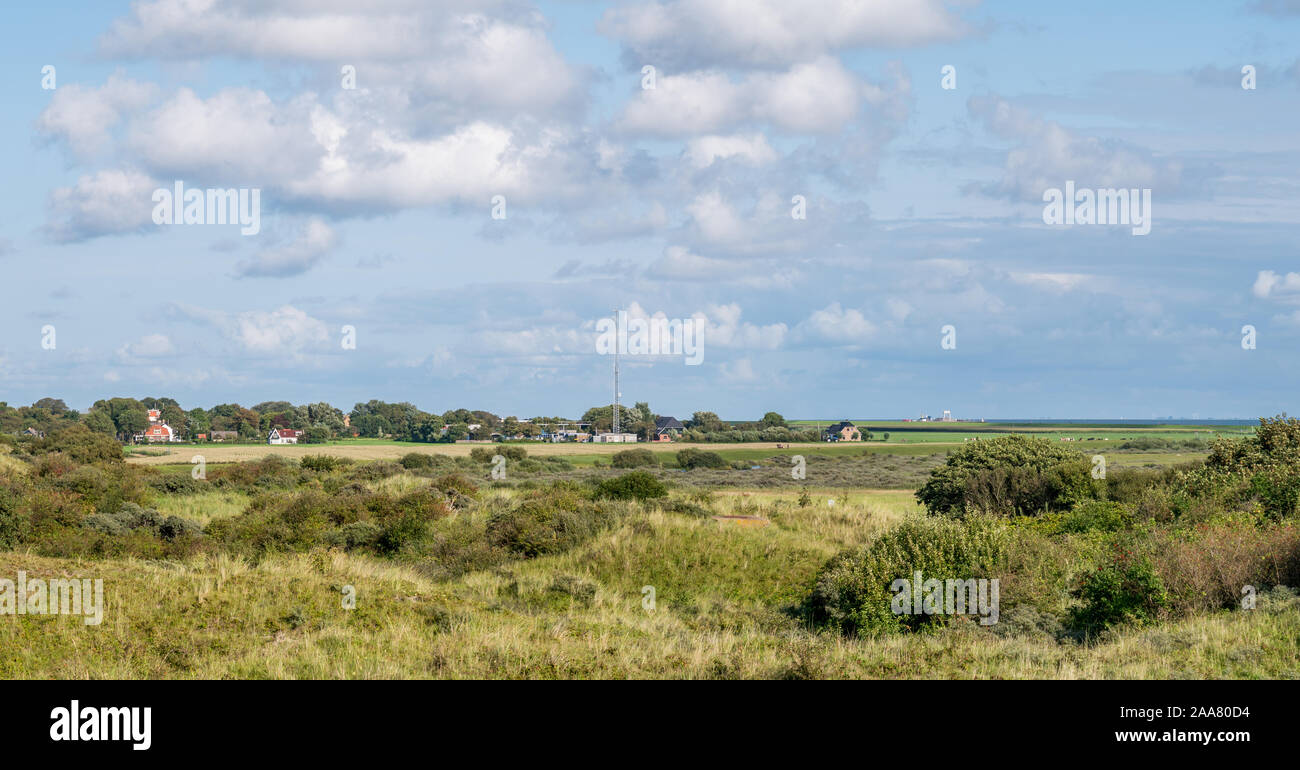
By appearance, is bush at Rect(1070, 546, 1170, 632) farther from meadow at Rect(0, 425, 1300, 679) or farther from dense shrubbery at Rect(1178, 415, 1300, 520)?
dense shrubbery at Rect(1178, 415, 1300, 520)

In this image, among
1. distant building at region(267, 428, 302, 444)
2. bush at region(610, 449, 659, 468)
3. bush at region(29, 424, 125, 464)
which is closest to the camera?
bush at region(29, 424, 125, 464)

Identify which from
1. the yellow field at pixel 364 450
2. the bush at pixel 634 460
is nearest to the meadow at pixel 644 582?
the yellow field at pixel 364 450

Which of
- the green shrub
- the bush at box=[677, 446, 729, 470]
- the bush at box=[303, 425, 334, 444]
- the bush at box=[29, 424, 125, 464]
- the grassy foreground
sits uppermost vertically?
the bush at box=[29, 424, 125, 464]

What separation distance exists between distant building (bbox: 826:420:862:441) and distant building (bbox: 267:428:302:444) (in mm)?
78139

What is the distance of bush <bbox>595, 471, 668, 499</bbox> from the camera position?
4325 centimetres

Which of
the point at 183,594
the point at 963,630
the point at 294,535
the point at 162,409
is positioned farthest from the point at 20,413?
the point at 963,630

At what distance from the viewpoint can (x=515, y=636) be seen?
18750 millimetres

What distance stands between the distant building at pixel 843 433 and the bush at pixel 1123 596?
140 m

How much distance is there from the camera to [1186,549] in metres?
21.4

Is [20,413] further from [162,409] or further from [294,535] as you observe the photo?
[294,535]

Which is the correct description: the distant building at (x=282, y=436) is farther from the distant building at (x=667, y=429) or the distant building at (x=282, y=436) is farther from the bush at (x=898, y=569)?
the bush at (x=898, y=569)

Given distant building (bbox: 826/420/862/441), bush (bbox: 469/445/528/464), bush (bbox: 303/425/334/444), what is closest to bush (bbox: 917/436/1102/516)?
bush (bbox: 469/445/528/464)

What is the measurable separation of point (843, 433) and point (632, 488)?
123594 millimetres
